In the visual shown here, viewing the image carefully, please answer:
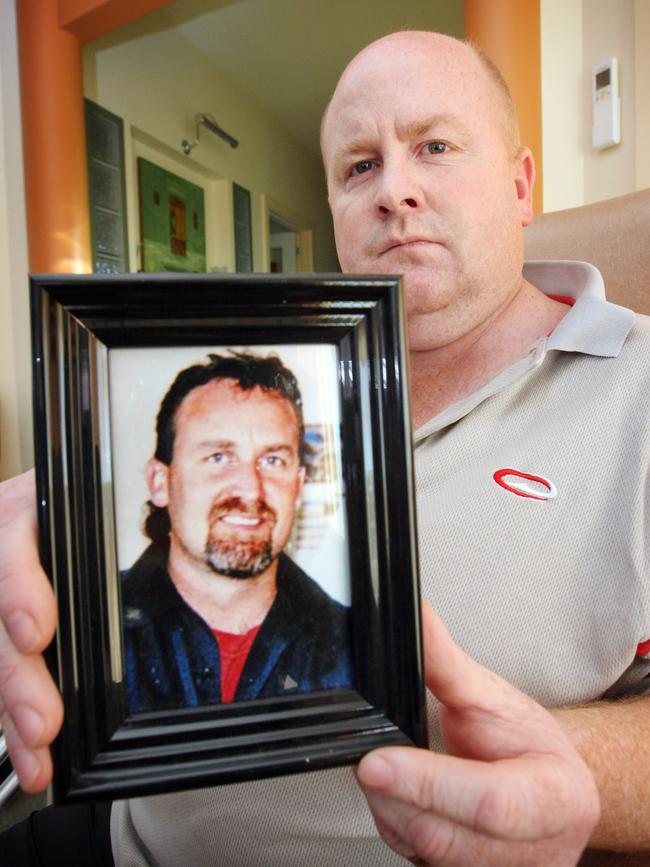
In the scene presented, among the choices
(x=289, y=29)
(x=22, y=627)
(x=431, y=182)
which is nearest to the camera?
(x=22, y=627)

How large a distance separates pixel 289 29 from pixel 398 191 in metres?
3.31

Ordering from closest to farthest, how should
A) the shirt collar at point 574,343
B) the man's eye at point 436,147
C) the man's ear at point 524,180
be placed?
1. the shirt collar at point 574,343
2. the man's eye at point 436,147
3. the man's ear at point 524,180

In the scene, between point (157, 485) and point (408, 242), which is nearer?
point (157, 485)

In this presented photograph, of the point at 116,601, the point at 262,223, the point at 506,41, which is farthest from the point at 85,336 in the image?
the point at 262,223

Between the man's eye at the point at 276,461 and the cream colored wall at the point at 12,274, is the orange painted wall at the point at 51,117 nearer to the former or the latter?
the cream colored wall at the point at 12,274

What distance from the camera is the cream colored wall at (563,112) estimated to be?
5.62 feet

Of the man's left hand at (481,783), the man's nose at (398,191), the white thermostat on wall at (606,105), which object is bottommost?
the man's left hand at (481,783)

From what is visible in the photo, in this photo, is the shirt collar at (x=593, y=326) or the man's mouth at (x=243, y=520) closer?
the man's mouth at (x=243, y=520)

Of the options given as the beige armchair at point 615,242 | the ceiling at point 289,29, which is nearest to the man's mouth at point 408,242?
the beige armchair at point 615,242

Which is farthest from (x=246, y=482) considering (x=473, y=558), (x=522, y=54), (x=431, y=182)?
(x=522, y=54)

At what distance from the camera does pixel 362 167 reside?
0.92 meters

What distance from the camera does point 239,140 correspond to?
4172 millimetres

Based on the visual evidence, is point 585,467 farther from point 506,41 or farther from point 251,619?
point 506,41

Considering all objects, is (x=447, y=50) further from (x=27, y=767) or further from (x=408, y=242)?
(x=27, y=767)
